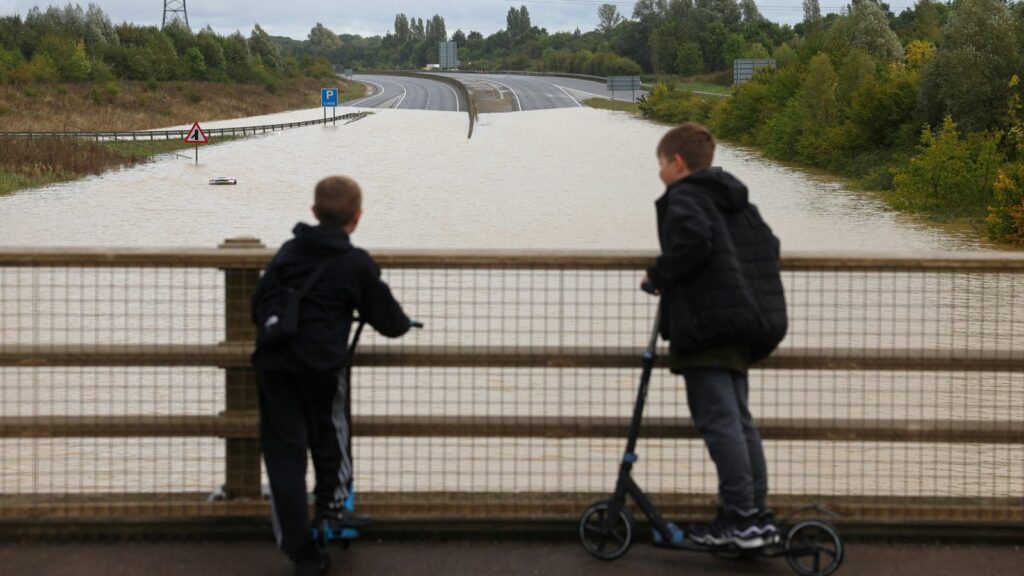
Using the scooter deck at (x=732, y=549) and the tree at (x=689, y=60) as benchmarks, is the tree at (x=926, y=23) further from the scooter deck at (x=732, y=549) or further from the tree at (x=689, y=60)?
the scooter deck at (x=732, y=549)

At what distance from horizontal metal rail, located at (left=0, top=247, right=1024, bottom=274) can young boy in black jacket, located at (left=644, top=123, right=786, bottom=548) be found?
0.35 metres

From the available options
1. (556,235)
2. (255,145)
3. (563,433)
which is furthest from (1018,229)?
(255,145)

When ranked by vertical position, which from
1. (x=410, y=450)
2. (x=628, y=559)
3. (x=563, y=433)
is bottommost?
(x=410, y=450)

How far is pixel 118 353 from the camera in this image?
5.88 meters

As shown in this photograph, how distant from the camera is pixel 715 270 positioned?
5398mm

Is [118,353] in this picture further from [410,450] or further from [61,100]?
[61,100]

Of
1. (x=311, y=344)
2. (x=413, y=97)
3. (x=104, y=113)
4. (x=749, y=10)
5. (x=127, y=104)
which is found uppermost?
(x=749, y=10)

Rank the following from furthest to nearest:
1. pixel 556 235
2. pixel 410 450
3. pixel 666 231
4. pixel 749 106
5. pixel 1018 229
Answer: pixel 749 106 → pixel 556 235 → pixel 1018 229 → pixel 410 450 → pixel 666 231

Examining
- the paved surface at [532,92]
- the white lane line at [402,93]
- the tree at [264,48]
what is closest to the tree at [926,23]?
the paved surface at [532,92]

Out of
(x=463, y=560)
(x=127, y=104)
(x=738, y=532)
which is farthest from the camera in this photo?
(x=127, y=104)

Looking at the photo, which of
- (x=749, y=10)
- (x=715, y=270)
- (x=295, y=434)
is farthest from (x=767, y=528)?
(x=749, y=10)

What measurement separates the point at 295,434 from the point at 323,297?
1.80ft

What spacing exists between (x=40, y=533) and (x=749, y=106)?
7252cm

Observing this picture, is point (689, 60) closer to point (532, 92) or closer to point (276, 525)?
point (532, 92)
